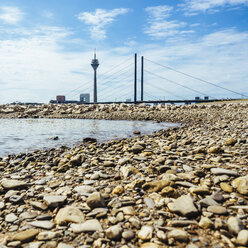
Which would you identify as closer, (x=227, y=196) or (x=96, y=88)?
(x=227, y=196)

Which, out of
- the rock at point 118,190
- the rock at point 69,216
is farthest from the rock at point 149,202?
the rock at point 69,216

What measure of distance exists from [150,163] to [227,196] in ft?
5.46

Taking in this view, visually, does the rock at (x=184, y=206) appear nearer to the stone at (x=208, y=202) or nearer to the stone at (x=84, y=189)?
the stone at (x=208, y=202)

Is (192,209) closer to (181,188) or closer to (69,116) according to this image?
(181,188)

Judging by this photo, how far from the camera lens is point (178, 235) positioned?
183 cm

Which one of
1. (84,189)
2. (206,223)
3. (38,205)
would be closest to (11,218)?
(38,205)

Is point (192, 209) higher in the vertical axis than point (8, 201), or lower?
higher

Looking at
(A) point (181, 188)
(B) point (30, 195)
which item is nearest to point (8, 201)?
(B) point (30, 195)

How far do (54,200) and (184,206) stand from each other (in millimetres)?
1447

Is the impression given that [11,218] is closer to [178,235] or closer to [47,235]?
[47,235]

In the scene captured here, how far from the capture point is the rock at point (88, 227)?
6.68 feet

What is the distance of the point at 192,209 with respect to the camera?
214 centimetres

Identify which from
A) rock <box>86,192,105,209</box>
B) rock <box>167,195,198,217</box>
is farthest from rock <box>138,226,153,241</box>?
rock <box>86,192,105,209</box>

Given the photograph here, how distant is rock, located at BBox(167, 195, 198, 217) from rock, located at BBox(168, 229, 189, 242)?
276 millimetres
